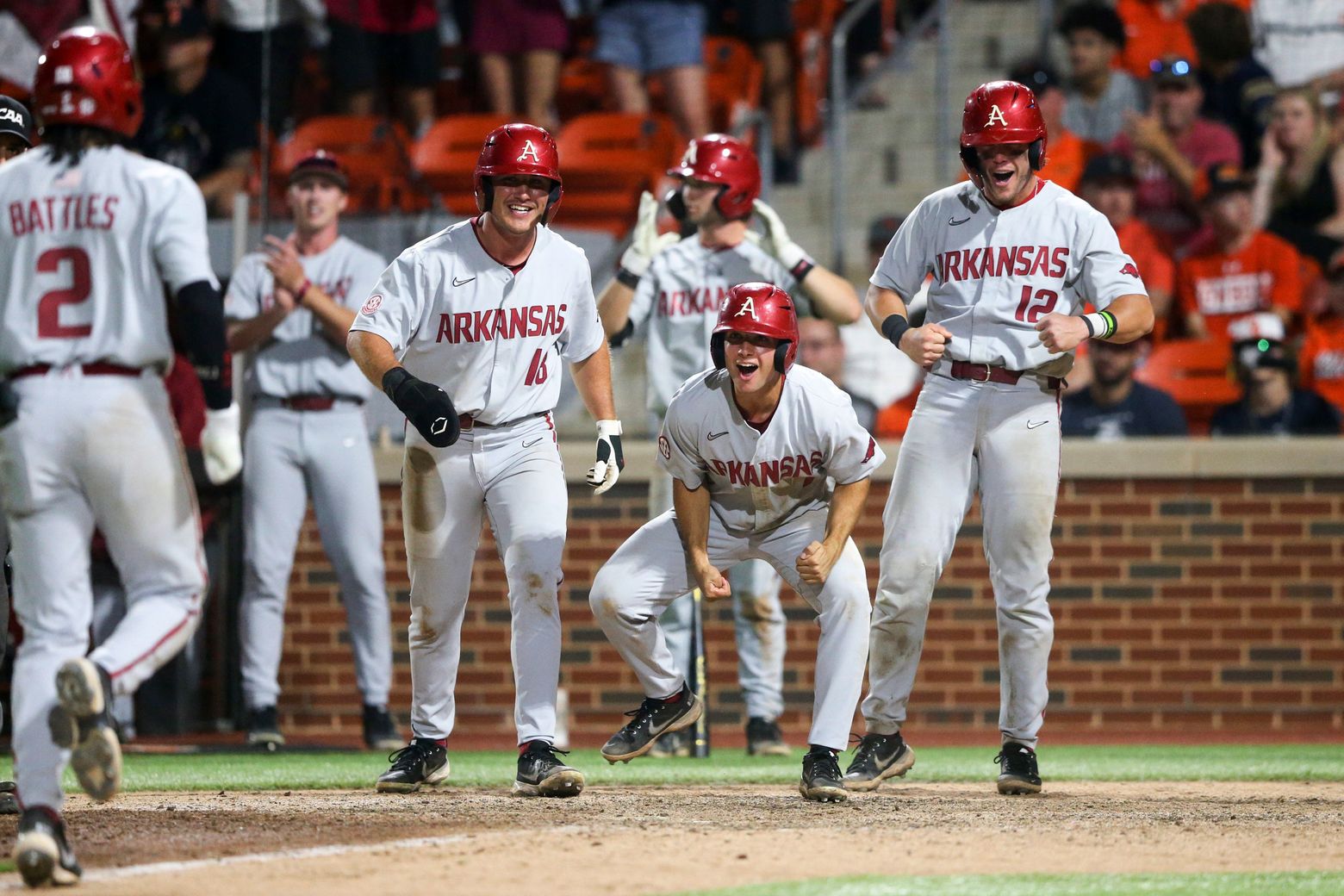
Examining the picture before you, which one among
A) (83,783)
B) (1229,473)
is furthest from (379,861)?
(1229,473)

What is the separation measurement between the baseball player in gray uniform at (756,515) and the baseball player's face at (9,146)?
2.34 meters

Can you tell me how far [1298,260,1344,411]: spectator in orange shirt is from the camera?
9641 millimetres

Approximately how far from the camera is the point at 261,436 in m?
8.21

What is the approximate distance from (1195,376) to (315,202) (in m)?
4.76

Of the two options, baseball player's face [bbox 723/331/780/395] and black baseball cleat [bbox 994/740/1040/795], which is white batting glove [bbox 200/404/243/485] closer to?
baseball player's face [bbox 723/331/780/395]

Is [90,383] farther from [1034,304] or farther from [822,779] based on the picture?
[1034,304]

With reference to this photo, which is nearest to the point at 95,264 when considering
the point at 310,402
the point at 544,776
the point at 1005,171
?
the point at 544,776

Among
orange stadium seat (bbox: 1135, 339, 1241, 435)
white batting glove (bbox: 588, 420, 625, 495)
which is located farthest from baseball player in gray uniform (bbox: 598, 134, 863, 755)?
orange stadium seat (bbox: 1135, 339, 1241, 435)

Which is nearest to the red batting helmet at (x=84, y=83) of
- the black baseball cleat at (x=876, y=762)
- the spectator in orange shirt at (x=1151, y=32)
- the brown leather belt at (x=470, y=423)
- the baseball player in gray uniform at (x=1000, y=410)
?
the brown leather belt at (x=470, y=423)

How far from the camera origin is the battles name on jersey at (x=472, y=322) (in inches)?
223

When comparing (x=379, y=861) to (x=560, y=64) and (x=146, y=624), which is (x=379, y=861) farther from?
(x=560, y=64)

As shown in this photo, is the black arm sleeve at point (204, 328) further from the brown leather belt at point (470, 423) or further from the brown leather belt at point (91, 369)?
the brown leather belt at point (470, 423)

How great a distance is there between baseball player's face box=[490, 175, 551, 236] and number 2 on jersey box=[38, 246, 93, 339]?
168 cm

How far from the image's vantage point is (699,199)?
745cm
